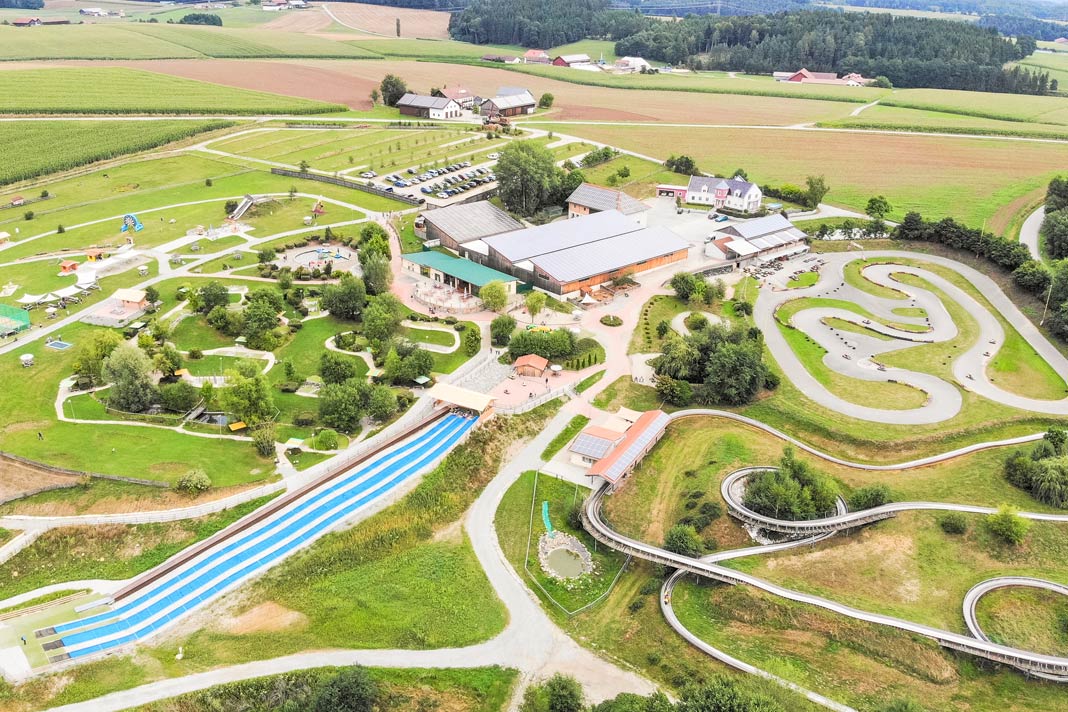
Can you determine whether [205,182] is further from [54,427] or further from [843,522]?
[843,522]

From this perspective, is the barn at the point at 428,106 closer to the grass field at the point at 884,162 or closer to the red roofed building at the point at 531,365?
the grass field at the point at 884,162

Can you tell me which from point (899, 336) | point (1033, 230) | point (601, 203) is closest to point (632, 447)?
point (899, 336)

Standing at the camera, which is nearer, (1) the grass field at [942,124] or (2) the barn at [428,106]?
(1) the grass field at [942,124]

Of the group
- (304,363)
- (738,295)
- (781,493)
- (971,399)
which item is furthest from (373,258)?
(971,399)

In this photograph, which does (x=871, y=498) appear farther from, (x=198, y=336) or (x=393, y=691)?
(x=198, y=336)

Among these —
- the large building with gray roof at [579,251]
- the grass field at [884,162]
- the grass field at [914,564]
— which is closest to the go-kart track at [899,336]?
the grass field at [914,564]

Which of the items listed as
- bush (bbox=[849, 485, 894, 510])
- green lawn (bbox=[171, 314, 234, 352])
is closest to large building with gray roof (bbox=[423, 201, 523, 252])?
green lawn (bbox=[171, 314, 234, 352])

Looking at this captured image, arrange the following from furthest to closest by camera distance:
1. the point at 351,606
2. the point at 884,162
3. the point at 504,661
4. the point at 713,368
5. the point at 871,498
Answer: the point at 884,162 → the point at 713,368 → the point at 871,498 → the point at 351,606 → the point at 504,661
